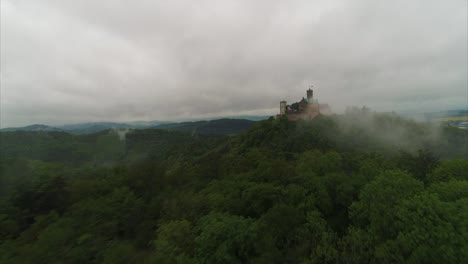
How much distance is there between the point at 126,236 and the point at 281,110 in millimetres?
84719

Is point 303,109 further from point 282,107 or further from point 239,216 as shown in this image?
point 239,216

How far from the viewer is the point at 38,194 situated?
18.0 metres

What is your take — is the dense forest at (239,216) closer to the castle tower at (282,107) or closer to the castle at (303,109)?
the castle at (303,109)

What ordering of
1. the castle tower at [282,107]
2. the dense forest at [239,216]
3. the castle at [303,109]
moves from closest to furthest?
the dense forest at [239,216], the castle at [303,109], the castle tower at [282,107]

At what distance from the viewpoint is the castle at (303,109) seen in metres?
89.6

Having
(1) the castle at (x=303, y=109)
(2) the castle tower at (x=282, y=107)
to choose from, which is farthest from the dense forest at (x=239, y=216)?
(2) the castle tower at (x=282, y=107)

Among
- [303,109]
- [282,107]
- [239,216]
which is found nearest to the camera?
[239,216]

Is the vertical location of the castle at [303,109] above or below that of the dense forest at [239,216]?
above

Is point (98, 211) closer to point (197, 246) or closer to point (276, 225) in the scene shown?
point (197, 246)

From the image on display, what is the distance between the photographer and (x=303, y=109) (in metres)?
90.4

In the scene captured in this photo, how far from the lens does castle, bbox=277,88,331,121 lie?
3526 inches

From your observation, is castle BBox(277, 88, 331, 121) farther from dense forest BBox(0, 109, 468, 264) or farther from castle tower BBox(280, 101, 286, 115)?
dense forest BBox(0, 109, 468, 264)

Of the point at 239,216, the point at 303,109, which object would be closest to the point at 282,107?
the point at 303,109

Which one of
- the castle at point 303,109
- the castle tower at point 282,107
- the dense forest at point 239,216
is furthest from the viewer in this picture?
the castle tower at point 282,107
